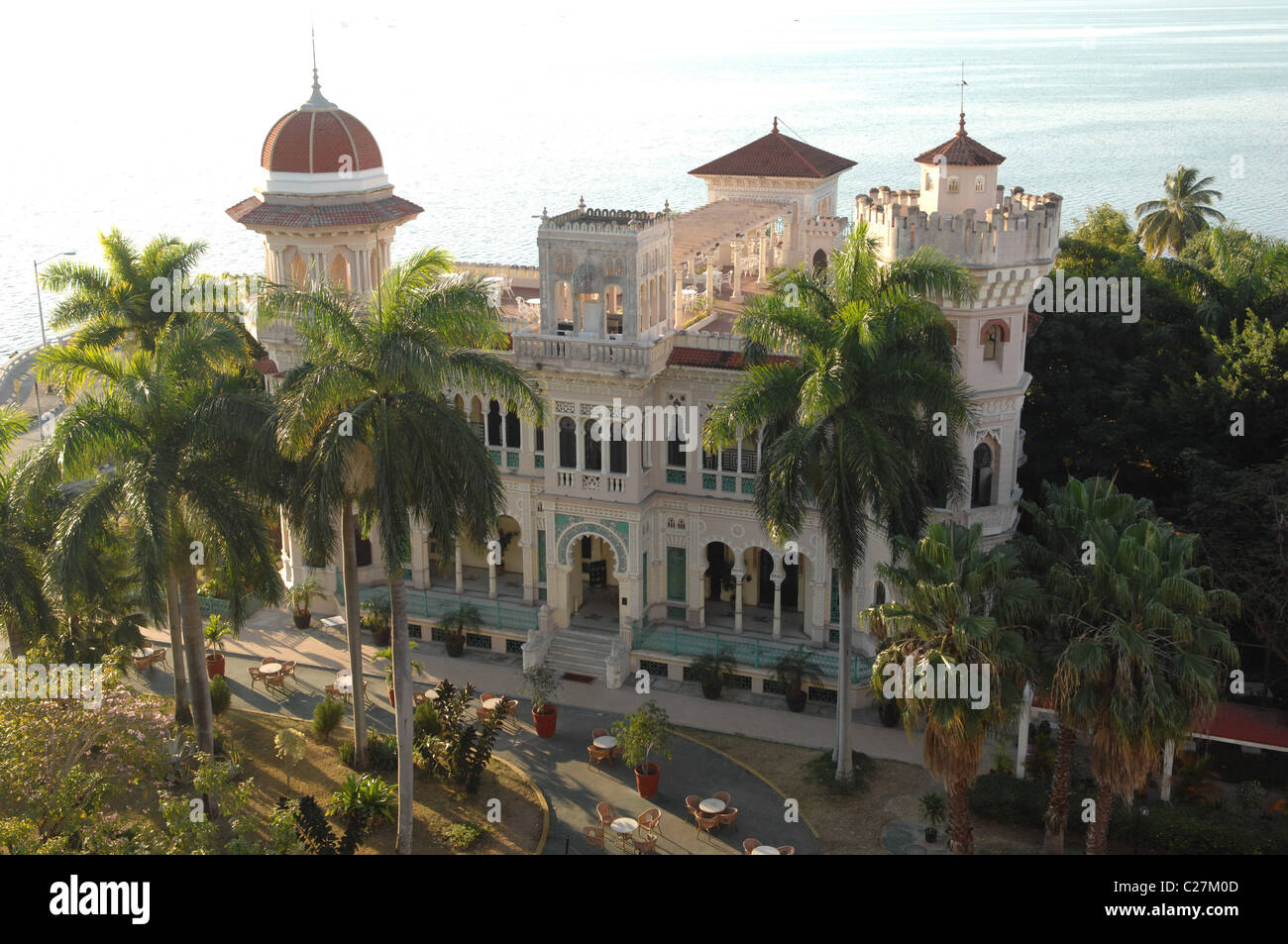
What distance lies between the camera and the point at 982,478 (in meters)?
34.8

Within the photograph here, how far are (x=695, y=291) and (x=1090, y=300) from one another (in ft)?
41.8

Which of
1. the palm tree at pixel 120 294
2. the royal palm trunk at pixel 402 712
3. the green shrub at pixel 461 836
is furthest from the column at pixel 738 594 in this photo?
the palm tree at pixel 120 294

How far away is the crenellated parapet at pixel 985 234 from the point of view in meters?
32.6

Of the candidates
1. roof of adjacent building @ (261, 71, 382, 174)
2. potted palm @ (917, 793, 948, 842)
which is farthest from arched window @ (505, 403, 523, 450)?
potted palm @ (917, 793, 948, 842)

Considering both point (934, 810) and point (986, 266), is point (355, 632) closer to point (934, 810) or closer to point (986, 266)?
point (934, 810)

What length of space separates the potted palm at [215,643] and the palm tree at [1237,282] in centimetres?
3064

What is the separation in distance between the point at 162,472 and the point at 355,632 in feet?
20.0

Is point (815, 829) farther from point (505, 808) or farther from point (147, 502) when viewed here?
point (147, 502)

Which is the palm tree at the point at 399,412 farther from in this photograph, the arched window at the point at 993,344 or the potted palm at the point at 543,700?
the arched window at the point at 993,344

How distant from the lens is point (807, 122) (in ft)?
645

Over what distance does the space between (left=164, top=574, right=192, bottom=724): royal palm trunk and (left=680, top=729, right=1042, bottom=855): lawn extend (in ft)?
43.0

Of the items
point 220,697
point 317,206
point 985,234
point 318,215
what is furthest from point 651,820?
point 317,206

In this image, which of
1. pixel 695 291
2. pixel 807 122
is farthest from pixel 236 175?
pixel 695 291

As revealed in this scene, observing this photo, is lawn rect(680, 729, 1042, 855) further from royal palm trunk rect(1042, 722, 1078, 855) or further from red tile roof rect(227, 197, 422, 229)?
red tile roof rect(227, 197, 422, 229)
